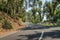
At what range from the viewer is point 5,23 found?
33281 millimetres

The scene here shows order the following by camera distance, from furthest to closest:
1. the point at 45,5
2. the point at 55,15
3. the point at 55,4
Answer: the point at 45,5 → the point at 55,15 → the point at 55,4

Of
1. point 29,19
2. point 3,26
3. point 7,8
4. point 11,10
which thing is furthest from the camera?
point 29,19

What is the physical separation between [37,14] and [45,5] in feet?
89.2

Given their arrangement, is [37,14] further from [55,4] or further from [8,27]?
[8,27]

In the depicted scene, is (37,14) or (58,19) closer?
(58,19)

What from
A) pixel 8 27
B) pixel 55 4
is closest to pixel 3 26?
pixel 8 27

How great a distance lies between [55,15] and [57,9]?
10.6ft

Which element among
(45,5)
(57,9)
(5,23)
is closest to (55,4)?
(57,9)

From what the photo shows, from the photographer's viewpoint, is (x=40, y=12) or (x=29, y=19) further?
(x=29, y=19)

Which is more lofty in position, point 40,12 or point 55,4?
point 55,4

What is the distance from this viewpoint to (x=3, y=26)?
31578mm

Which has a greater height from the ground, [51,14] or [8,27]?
[8,27]

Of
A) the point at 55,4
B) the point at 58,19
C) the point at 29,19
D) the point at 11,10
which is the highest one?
the point at 11,10

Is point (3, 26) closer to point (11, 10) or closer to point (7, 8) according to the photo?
point (7, 8)
